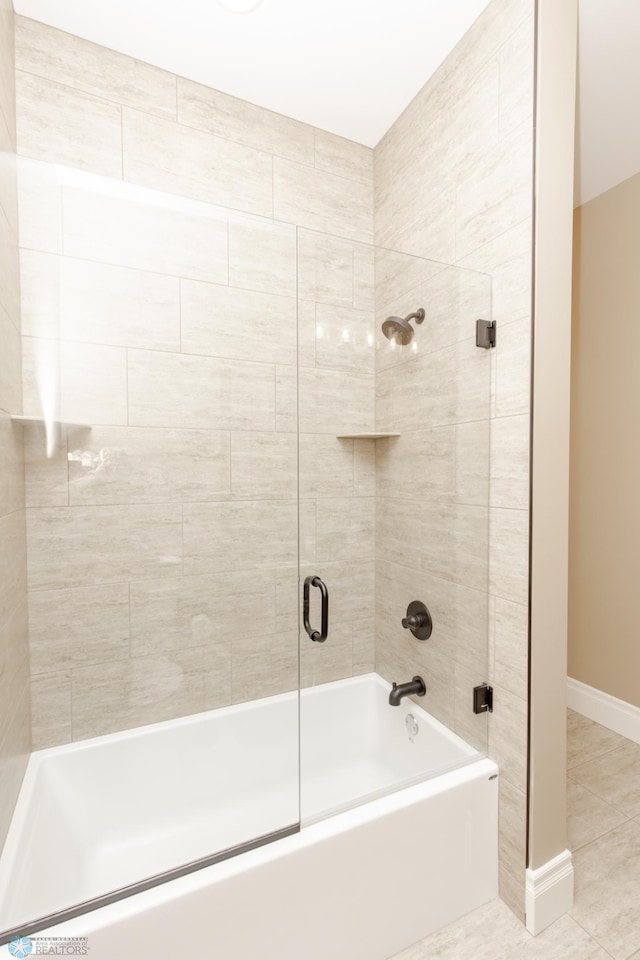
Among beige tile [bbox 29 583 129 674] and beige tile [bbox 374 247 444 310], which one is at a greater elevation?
beige tile [bbox 374 247 444 310]

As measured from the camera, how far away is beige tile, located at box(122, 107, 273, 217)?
5.58 feet

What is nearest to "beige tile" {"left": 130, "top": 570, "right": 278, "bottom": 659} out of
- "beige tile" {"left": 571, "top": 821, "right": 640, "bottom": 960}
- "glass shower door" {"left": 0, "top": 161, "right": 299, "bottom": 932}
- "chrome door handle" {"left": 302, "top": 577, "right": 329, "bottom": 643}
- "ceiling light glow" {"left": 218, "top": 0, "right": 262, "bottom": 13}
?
"glass shower door" {"left": 0, "top": 161, "right": 299, "bottom": 932}

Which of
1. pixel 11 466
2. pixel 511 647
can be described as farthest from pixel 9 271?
pixel 511 647

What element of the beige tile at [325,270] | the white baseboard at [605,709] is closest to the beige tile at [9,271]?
the beige tile at [325,270]

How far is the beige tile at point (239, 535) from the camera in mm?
1597

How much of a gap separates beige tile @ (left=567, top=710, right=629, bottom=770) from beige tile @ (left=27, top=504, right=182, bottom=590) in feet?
6.77

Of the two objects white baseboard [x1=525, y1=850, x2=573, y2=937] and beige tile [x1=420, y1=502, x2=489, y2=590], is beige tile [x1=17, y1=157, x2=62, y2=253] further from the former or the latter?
white baseboard [x1=525, y1=850, x2=573, y2=937]

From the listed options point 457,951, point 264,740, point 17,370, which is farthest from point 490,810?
point 17,370

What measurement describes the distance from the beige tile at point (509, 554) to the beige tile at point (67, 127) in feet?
5.92

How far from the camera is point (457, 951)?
4.28 feet

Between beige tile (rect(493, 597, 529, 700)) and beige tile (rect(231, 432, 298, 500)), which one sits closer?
beige tile (rect(493, 597, 529, 700))

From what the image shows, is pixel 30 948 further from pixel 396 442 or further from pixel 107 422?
pixel 396 442

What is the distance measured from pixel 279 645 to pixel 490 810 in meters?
0.84

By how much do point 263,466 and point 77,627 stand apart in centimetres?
80
